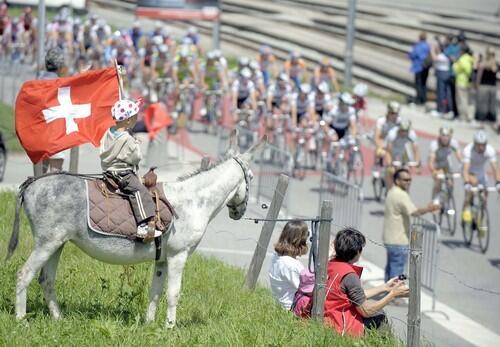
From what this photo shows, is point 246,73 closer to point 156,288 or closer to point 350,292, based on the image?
point 156,288

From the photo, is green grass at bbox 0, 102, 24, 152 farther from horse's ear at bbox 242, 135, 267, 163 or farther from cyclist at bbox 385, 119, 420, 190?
horse's ear at bbox 242, 135, 267, 163

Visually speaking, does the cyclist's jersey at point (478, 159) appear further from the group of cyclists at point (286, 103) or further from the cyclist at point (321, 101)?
the cyclist at point (321, 101)

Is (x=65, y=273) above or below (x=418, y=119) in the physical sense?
above

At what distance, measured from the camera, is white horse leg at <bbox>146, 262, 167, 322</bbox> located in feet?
40.3

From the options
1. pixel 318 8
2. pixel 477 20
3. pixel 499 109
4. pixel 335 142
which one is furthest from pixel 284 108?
pixel 318 8

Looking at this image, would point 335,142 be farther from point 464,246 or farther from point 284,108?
point 464,246

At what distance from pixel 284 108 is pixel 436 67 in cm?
841

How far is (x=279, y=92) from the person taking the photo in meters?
29.2

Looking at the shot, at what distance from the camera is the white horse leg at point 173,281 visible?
39.7 feet

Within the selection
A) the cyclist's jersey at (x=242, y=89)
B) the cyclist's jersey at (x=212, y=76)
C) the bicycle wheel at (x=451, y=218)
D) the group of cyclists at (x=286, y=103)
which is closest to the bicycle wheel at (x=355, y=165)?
the group of cyclists at (x=286, y=103)

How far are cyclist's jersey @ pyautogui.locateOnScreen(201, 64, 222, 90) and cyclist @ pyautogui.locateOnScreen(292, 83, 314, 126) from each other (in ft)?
11.7

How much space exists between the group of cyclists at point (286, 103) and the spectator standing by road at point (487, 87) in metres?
3.91

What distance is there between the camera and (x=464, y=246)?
22359mm

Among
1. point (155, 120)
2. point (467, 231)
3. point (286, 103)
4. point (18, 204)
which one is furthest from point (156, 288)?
point (286, 103)
